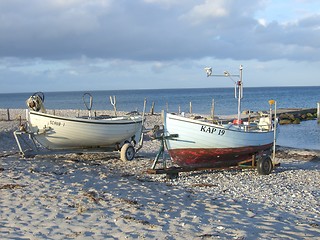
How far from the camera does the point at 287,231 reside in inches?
314

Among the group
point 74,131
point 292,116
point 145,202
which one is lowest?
point 145,202

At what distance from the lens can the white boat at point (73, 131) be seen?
15.6 meters

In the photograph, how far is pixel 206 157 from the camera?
50.3ft

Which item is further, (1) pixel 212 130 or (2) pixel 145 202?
(1) pixel 212 130

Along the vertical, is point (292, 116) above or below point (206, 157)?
above

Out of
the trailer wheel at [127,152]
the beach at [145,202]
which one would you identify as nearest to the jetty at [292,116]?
the trailer wheel at [127,152]

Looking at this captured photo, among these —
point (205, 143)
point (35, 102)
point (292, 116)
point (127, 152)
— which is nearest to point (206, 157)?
point (205, 143)

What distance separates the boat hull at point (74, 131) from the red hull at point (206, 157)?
10.2ft

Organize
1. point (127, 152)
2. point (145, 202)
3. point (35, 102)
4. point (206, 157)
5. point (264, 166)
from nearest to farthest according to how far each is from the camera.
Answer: point (145, 202) → point (264, 166) → point (206, 157) → point (35, 102) → point (127, 152)

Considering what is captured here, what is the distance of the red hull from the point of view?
14953mm

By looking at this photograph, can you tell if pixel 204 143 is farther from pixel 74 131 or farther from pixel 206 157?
pixel 74 131

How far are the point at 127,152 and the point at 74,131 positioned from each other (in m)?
2.24

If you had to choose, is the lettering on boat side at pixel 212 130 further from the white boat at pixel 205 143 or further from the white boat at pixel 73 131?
the white boat at pixel 73 131

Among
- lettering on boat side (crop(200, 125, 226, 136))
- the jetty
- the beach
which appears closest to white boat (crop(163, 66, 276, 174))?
lettering on boat side (crop(200, 125, 226, 136))
